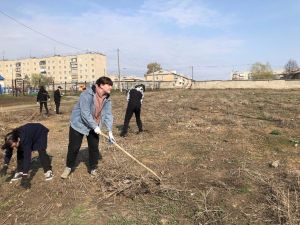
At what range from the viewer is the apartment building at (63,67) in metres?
110

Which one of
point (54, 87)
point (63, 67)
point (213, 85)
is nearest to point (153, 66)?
point (63, 67)

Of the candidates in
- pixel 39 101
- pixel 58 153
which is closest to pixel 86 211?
pixel 58 153

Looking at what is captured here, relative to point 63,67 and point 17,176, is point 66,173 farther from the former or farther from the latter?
point 63,67

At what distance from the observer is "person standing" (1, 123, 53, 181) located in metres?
6.25

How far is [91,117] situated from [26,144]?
108cm

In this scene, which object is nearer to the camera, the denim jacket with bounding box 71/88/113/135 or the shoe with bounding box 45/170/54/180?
the denim jacket with bounding box 71/88/113/135

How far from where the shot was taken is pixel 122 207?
5.37 m

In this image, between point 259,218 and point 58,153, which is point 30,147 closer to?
point 58,153

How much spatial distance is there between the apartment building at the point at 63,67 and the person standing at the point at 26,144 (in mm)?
101958

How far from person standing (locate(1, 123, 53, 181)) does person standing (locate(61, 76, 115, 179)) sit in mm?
424

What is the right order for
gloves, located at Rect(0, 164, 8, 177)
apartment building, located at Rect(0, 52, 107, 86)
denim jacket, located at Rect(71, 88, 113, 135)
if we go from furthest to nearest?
apartment building, located at Rect(0, 52, 107, 86) → gloves, located at Rect(0, 164, 8, 177) → denim jacket, located at Rect(71, 88, 113, 135)

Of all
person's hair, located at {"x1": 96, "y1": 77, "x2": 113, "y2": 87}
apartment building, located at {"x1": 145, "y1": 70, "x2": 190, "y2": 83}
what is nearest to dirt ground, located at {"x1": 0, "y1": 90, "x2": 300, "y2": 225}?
person's hair, located at {"x1": 96, "y1": 77, "x2": 113, "y2": 87}

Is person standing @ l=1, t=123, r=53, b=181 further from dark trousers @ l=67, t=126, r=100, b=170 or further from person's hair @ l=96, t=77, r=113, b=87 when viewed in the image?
person's hair @ l=96, t=77, r=113, b=87

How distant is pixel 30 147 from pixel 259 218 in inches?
142
